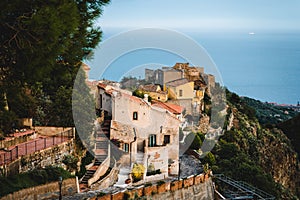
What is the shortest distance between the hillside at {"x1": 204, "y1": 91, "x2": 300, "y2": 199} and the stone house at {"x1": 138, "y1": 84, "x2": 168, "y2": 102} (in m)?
2.59

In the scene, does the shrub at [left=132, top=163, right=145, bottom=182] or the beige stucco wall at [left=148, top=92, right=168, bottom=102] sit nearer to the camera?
the shrub at [left=132, top=163, right=145, bottom=182]

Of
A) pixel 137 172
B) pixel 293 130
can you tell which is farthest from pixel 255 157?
pixel 293 130

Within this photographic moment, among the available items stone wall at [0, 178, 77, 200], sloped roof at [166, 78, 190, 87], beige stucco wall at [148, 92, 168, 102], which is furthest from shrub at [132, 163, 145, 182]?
sloped roof at [166, 78, 190, 87]

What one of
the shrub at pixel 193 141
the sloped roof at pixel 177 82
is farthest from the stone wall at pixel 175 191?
the sloped roof at pixel 177 82

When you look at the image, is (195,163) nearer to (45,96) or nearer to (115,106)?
(115,106)

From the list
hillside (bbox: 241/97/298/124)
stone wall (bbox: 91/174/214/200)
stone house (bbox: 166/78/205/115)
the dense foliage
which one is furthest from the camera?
hillside (bbox: 241/97/298/124)

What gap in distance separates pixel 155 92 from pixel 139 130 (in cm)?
413

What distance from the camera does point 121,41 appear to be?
11.8m

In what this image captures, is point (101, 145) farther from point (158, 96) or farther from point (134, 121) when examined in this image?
point (158, 96)

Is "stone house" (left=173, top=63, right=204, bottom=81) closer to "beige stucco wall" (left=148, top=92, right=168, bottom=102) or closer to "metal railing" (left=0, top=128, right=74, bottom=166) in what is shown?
"beige stucco wall" (left=148, top=92, right=168, bottom=102)

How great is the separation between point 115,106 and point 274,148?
20.5 meters

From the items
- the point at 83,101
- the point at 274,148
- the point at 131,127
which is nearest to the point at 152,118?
the point at 131,127

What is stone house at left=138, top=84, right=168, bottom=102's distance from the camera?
15.9 meters

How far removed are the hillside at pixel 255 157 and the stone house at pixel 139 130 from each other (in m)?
3.22
